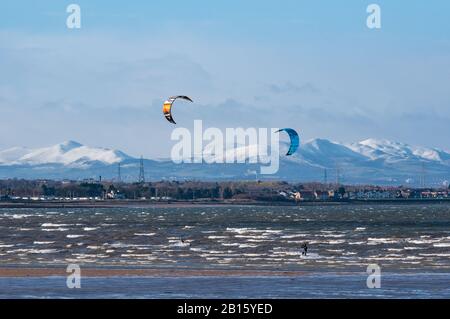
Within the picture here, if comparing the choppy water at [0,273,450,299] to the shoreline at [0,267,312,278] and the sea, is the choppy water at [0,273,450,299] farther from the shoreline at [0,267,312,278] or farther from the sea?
the shoreline at [0,267,312,278]

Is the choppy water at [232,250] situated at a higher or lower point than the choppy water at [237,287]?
higher

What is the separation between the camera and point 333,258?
227 ft

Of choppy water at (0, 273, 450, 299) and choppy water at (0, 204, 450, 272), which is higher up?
choppy water at (0, 204, 450, 272)

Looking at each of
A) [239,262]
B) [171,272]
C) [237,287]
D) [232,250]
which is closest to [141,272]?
[171,272]

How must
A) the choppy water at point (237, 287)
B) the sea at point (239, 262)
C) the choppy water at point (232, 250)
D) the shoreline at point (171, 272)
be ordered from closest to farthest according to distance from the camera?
the choppy water at point (237, 287)
the sea at point (239, 262)
the shoreline at point (171, 272)
the choppy water at point (232, 250)

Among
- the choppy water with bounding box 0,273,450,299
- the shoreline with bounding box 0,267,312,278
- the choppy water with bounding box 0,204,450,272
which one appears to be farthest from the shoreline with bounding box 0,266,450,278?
the choppy water with bounding box 0,204,450,272

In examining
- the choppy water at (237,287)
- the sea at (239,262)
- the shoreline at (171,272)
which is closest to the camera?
the choppy water at (237,287)

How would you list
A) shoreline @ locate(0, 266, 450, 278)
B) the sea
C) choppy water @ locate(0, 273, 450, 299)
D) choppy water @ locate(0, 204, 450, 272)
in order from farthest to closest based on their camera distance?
choppy water @ locate(0, 204, 450, 272)
shoreline @ locate(0, 266, 450, 278)
the sea
choppy water @ locate(0, 273, 450, 299)

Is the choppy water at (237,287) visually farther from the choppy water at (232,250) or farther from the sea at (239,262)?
the choppy water at (232,250)

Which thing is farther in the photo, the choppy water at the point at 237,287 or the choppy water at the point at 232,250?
the choppy water at the point at 232,250

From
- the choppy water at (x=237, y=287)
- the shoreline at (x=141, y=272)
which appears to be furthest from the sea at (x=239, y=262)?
the shoreline at (x=141, y=272)

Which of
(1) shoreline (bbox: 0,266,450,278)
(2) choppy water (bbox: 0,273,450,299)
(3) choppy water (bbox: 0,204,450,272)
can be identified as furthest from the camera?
(3) choppy water (bbox: 0,204,450,272)

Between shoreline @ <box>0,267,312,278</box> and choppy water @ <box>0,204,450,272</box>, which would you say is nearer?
shoreline @ <box>0,267,312,278</box>
